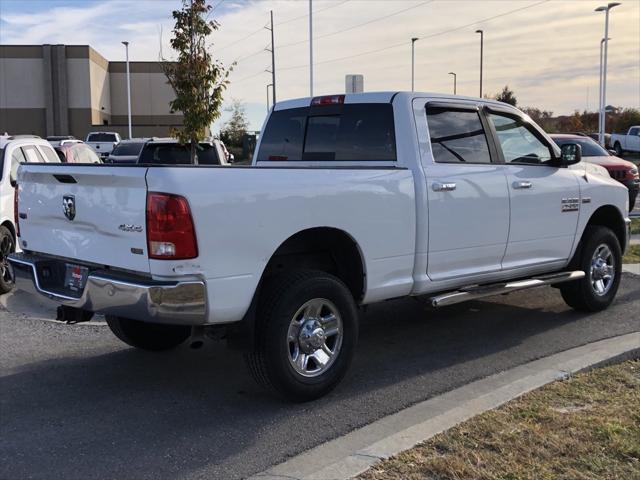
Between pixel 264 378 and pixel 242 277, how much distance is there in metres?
0.73

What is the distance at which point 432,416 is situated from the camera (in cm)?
437

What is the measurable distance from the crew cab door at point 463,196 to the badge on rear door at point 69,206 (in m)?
2.53

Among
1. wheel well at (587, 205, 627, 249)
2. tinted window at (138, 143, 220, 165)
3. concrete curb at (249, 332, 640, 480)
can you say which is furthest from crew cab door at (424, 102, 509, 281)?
tinted window at (138, 143, 220, 165)

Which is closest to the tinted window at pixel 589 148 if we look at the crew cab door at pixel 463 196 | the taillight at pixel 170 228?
the crew cab door at pixel 463 196

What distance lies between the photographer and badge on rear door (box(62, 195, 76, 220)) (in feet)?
14.8

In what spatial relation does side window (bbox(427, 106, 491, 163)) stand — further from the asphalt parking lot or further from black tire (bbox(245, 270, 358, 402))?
the asphalt parking lot

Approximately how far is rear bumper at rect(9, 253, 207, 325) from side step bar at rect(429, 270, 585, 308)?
2082 mm

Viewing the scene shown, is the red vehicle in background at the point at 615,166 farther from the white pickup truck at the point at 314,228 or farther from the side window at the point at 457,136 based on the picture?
the side window at the point at 457,136

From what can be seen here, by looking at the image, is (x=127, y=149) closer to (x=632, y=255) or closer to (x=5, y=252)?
(x=5, y=252)

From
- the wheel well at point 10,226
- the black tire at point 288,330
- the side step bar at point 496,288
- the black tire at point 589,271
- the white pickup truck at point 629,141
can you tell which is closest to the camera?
the black tire at point 288,330

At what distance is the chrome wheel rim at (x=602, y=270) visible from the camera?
23.2 feet

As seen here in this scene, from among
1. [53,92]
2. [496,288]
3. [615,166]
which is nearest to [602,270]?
[496,288]

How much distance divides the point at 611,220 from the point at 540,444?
4.31 metres

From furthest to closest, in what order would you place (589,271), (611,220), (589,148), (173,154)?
(589,148), (173,154), (611,220), (589,271)
